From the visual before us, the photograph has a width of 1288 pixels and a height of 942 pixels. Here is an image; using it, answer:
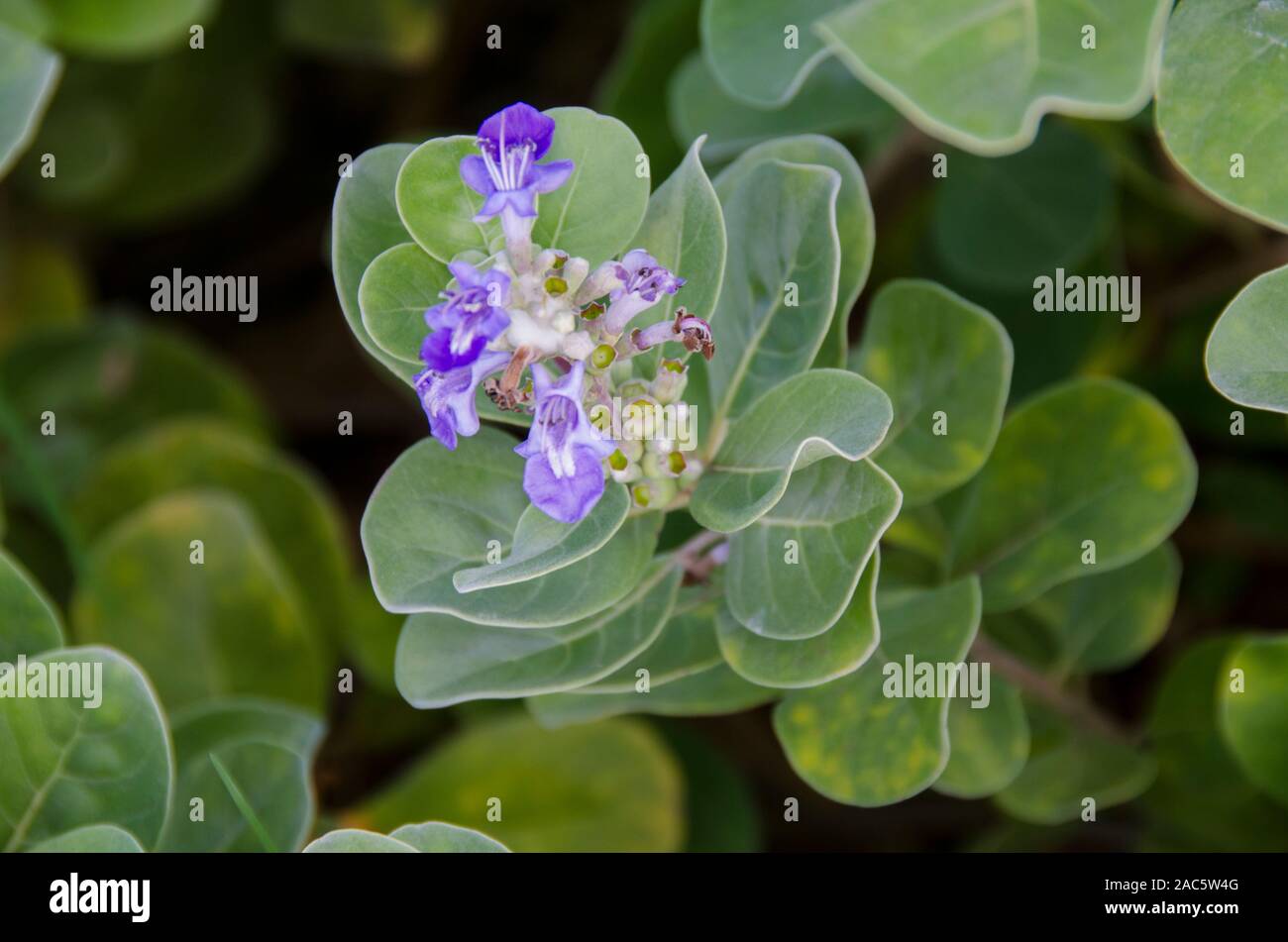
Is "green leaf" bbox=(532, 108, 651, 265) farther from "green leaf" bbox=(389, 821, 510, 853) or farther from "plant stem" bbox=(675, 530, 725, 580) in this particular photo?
"green leaf" bbox=(389, 821, 510, 853)

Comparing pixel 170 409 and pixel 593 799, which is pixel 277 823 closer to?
pixel 593 799

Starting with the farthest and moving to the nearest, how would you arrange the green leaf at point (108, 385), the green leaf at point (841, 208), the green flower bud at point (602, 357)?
1. the green leaf at point (108, 385)
2. the green leaf at point (841, 208)
3. the green flower bud at point (602, 357)

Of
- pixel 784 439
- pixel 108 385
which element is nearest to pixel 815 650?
pixel 784 439

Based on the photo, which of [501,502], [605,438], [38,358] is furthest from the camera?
[38,358]

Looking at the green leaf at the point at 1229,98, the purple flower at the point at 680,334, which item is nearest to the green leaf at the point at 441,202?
the purple flower at the point at 680,334

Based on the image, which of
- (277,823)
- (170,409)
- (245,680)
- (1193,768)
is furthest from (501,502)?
(170,409)

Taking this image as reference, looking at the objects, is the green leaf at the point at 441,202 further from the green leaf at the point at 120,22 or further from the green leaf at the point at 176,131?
the green leaf at the point at 176,131

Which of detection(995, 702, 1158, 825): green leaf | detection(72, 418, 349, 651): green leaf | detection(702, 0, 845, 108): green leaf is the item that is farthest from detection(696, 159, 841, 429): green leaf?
detection(72, 418, 349, 651): green leaf
